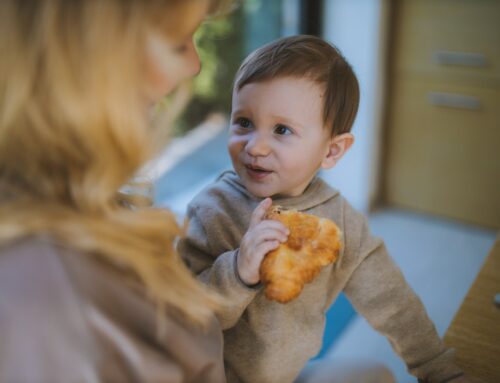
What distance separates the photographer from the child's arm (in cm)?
81

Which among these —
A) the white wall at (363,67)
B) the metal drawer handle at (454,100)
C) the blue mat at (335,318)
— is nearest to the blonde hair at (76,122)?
the blue mat at (335,318)

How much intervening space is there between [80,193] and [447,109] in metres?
2.35

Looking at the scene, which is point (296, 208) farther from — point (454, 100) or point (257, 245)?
point (454, 100)

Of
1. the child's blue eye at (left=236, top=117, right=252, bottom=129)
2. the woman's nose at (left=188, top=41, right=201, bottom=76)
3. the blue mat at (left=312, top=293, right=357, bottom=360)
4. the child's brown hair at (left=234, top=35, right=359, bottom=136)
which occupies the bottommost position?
the blue mat at (left=312, top=293, right=357, bottom=360)

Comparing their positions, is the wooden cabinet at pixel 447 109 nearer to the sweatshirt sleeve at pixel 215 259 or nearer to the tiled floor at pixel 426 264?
the tiled floor at pixel 426 264

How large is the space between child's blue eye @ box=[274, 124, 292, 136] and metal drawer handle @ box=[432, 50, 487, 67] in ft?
6.08

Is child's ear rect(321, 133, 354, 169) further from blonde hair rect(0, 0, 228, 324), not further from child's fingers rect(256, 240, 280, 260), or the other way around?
blonde hair rect(0, 0, 228, 324)

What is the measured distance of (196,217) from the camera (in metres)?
0.97

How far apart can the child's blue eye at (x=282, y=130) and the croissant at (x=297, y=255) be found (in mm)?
147

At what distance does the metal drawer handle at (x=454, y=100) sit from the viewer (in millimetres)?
2576

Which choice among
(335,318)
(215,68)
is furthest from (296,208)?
(215,68)

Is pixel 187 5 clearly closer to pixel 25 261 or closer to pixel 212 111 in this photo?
pixel 25 261

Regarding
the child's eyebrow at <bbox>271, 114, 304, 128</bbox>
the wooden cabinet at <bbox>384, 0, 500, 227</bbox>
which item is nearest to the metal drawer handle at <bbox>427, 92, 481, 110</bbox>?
the wooden cabinet at <bbox>384, 0, 500, 227</bbox>

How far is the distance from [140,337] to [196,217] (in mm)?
370
